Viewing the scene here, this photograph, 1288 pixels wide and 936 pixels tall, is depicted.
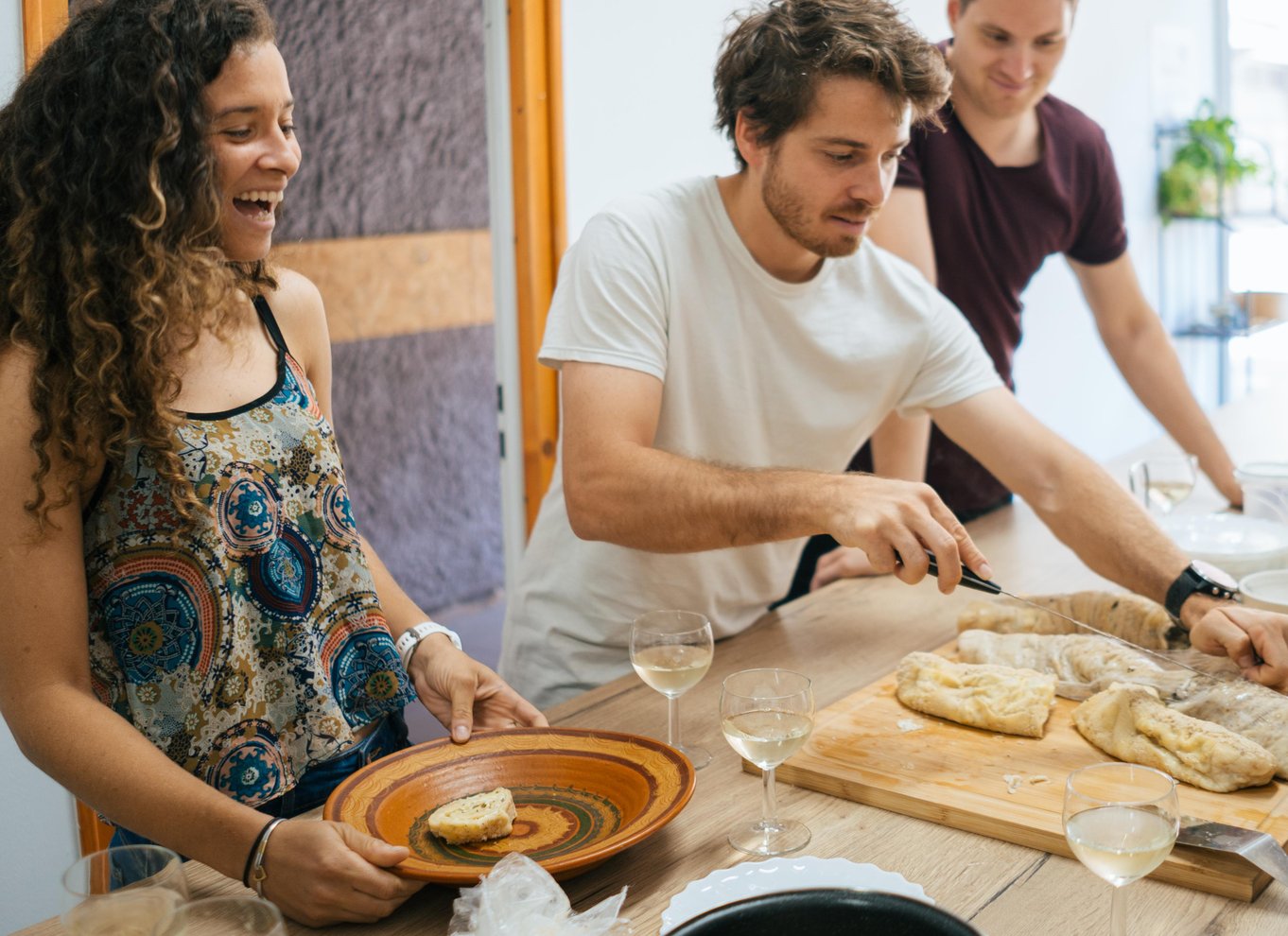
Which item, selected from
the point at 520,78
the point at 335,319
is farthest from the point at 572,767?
the point at 335,319

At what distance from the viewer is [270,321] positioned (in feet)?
4.94

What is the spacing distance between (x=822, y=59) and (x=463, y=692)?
3.31 ft

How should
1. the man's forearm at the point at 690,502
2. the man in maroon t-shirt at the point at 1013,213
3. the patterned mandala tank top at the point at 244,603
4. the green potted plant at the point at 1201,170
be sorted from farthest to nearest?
the green potted plant at the point at 1201,170
the man in maroon t-shirt at the point at 1013,213
the man's forearm at the point at 690,502
the patterned mandala tank top at the point at 244,603

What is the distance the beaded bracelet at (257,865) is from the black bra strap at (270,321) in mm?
612

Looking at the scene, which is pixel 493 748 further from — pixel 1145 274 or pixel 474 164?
pixel 1145 274

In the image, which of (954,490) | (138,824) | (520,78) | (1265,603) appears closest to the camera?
(138,824)

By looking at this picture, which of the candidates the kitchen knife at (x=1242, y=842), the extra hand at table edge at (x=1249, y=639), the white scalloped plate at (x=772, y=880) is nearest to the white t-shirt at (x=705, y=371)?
the extra hand at table edge at (x=1249, y=639)

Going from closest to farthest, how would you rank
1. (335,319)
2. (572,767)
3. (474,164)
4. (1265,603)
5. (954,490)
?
(572,767)
(1265,603)
(954,490)
(335,319)
(474,164)

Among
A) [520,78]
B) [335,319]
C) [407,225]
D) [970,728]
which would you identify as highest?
[520,78]

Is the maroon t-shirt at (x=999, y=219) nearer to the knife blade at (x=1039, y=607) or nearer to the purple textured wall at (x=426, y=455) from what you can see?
the knife blade at (x=1039, y=607)

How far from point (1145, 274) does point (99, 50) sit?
6398 millimetres

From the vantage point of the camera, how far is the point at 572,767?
132cm

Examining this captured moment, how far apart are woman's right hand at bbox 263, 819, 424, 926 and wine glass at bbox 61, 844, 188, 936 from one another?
183 mm

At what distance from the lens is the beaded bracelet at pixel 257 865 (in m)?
1.11
